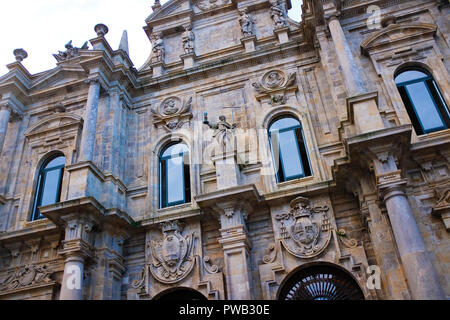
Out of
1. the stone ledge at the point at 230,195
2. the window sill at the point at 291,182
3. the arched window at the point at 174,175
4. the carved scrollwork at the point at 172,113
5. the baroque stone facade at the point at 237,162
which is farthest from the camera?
the carved scrollwork at the point at 172,113

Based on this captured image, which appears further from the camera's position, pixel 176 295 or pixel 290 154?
A: pixel 290 154

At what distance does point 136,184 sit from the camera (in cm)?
1262

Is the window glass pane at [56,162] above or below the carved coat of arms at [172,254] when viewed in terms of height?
above

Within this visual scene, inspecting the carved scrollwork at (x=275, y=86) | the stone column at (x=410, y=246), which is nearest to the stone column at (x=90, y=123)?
the carved scrollwork at (x=275, y=86)

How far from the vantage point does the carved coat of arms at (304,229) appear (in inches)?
391

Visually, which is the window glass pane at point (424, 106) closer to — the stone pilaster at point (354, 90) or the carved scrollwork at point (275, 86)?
the stone pilaster at point (354, 90)

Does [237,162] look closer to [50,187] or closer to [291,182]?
[291,182]

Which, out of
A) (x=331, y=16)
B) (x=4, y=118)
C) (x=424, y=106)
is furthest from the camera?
(x=4, y=118)

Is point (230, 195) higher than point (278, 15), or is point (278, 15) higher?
point (278, 15)

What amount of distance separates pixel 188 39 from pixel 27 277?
9.36m

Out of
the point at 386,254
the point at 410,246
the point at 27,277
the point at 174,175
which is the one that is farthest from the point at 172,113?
the point at 410,246

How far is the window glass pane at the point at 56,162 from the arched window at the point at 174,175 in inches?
124

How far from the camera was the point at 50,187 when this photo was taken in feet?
42.8

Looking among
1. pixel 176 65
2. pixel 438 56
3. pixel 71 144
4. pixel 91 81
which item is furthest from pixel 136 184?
pixel 438 56
